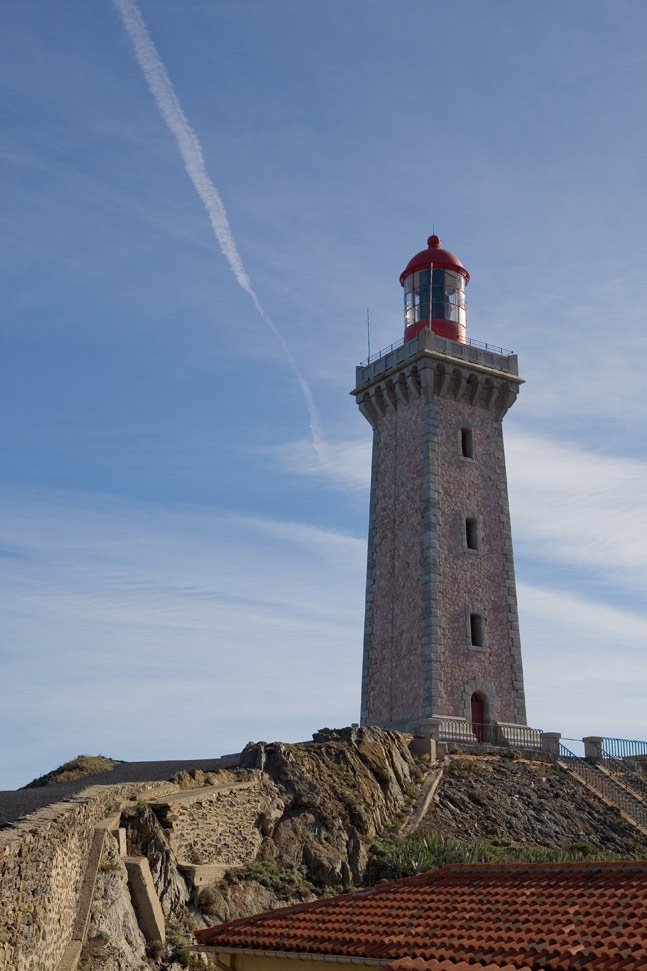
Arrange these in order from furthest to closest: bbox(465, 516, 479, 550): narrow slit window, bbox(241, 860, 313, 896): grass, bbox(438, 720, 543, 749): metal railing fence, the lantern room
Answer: the lantern room → bbox(465, 516, 479, 550): narrow slit window → bbox(438, 720, 543, 749): metal railing fence → bbox(241, 860, 313, 896): grass

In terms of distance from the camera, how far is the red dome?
3656 centimetres

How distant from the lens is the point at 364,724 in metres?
33.9

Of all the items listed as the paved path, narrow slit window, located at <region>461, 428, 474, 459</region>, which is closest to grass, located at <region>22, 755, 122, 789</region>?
the paved path

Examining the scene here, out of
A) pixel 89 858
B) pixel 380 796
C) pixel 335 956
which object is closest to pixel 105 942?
pixel 89 858

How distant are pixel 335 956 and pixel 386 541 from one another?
23.2m

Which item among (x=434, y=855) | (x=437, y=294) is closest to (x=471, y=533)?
(x=437, y=294)

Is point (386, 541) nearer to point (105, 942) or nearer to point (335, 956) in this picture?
point (105, 942)

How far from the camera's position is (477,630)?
33.1 m

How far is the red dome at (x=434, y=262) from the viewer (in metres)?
36.6

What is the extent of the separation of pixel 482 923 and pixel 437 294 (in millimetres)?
27292

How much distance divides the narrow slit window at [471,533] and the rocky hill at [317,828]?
685cm

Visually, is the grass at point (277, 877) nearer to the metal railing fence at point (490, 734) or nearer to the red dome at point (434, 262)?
the metal railing fence at point (490, 734)

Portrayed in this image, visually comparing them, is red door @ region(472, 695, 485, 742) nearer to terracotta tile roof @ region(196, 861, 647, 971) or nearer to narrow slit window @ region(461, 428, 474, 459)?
narrow slit window @ region(461, 428, 474, 459)

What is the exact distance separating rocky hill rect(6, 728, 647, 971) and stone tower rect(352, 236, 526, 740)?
2.88 metres
